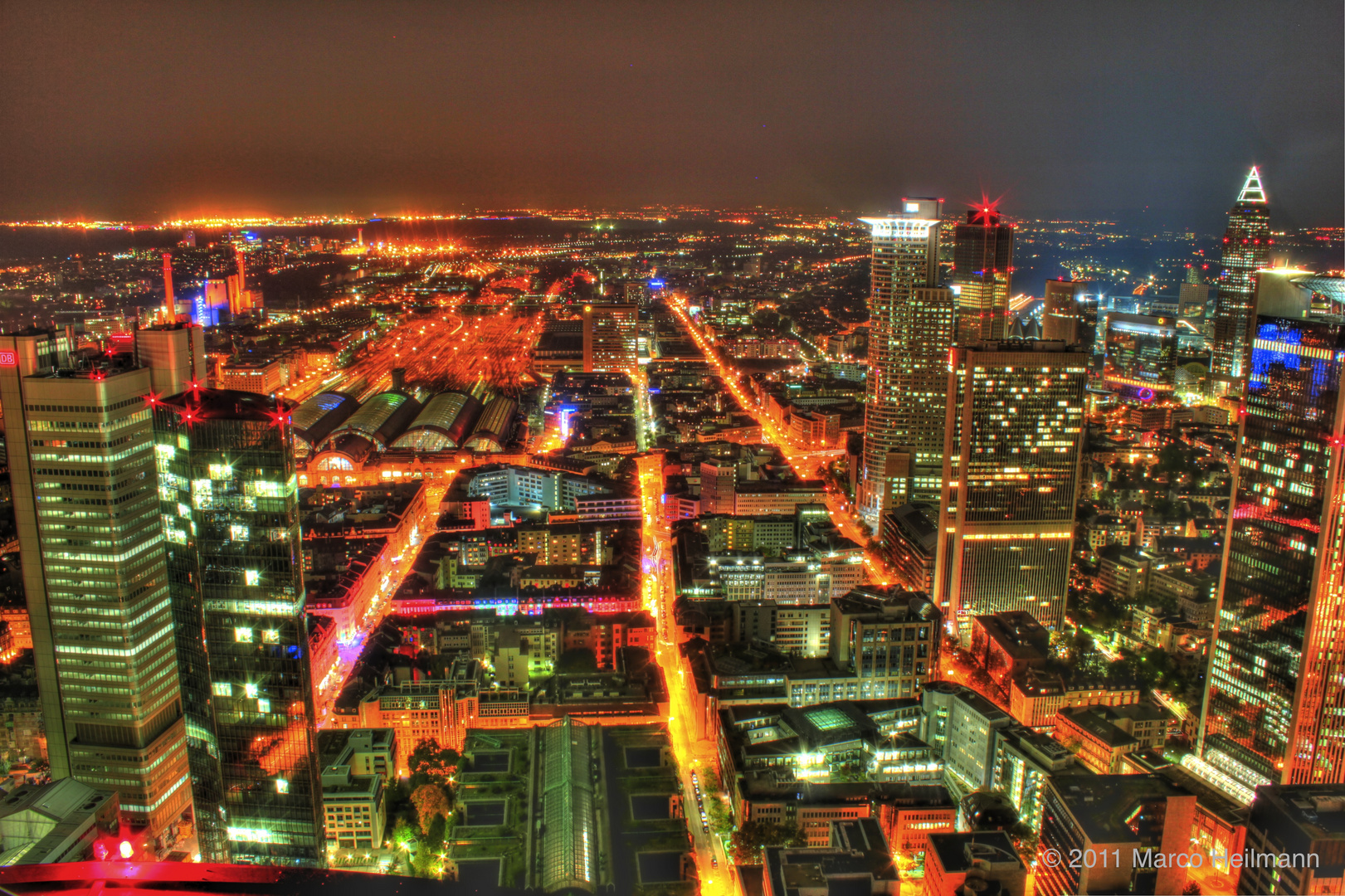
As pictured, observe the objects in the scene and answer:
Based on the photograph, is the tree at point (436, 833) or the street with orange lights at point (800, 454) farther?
the street with orange lights at point (800, 454)

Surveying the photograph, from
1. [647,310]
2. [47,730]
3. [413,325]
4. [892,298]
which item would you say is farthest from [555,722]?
[647,310]

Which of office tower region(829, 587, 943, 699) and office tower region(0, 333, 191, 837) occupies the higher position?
office tower region(0, 333, 191, 837)

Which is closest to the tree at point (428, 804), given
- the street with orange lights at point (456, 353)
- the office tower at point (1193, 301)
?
the street with orange lights at point (456, 353)

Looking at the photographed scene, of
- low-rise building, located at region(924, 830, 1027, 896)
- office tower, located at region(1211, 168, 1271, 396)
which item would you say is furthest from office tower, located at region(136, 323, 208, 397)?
office tower, located at region(1211, 168, 1271, 396)

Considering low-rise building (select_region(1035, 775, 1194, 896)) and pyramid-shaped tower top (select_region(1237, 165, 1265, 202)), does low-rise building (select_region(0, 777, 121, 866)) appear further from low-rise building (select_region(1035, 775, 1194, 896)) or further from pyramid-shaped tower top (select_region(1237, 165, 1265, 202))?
pyramid-shaped tower top (select_region(1237, 165, 1265, 202))

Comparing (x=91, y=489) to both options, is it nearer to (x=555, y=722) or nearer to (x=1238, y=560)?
(x=555, y=722)

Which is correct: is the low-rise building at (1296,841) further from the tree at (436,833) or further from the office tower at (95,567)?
the office tower at (95,567)
